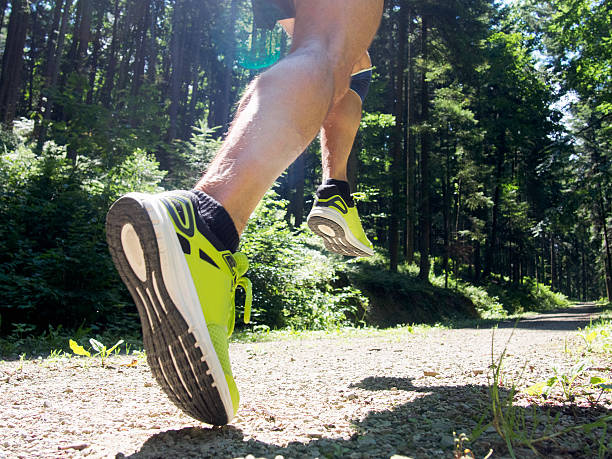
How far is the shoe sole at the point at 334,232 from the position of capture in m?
1.84

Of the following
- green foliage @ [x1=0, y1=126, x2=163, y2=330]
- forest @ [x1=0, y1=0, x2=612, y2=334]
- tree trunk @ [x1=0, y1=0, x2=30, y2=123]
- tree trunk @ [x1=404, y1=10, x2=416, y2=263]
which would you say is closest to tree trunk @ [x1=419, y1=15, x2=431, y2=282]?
forest @ [x1=0, y1=0, x2=612, y2=334]

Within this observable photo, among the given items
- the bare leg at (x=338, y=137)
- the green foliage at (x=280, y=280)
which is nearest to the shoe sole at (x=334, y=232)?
the bare leg at (x=338, y=137)

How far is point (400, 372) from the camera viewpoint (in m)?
1.81

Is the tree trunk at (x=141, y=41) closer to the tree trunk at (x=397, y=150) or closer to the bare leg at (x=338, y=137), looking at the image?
the tree trunk at (x=397, y=150)

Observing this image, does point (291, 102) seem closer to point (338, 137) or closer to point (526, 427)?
point (338, 137)

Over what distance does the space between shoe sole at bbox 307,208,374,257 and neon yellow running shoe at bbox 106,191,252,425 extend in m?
0.90

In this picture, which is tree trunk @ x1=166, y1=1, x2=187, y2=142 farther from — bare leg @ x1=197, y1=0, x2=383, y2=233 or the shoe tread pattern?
bare leg @ x1=197, y1=0, x2=383, y2=233

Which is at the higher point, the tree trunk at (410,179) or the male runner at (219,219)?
the tree trunk at (410,179)

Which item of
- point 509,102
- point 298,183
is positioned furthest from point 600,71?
point 298,183

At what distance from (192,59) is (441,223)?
18.6 meters

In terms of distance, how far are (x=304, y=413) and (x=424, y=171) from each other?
19021mm

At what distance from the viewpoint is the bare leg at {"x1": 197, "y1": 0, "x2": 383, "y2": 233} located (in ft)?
3.75

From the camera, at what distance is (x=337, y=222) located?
6.10 feet

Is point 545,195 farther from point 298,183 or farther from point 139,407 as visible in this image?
point 139,407
